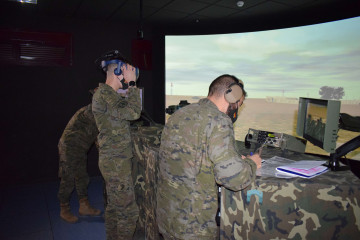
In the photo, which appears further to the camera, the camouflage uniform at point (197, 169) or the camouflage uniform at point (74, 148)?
the camouflage uniform at point (74, 148)

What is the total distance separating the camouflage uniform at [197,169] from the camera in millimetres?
1144

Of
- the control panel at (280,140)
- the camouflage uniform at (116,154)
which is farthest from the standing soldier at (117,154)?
the control panel at (280,140)

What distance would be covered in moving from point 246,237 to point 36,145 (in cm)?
373

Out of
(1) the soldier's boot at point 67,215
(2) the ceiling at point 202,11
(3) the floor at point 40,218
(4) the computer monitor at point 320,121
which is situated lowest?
(3) the floor at point 40,218

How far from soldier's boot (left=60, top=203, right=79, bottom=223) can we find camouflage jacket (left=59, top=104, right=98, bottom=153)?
26.9 inches

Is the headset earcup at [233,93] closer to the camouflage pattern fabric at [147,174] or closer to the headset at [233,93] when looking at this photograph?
the headset at [233,93]

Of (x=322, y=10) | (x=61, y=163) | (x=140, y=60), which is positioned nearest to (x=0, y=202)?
(x=61, y=163)

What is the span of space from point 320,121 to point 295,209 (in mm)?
672

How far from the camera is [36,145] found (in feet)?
12.8

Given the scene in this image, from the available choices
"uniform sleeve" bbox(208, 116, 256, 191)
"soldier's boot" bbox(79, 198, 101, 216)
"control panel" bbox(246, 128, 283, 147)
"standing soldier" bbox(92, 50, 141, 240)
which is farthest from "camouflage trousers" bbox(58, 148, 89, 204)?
"uniform sleeve" bbox(208, 116, 256, 191)

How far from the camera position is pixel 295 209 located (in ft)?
4.14

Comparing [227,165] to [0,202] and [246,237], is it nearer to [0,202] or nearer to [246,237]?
[246,237]

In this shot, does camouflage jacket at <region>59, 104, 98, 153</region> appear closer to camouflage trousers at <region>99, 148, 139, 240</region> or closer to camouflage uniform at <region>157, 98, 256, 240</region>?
camouflage trousers at <region>99, 148, 139, 240</region>

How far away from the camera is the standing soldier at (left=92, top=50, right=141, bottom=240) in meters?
2.00
